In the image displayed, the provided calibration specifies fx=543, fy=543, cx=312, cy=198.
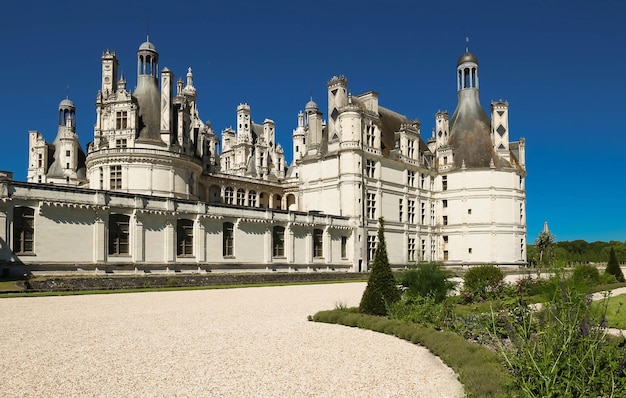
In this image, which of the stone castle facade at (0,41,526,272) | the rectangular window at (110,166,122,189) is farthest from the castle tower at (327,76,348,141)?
the rectangular window at (110,166,122,189)

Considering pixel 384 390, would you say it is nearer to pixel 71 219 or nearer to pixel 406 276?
pixel 406 276

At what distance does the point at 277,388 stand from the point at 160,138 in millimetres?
35267

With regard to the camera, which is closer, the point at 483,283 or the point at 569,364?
the point at 569,364

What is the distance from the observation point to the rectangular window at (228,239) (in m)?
35.7

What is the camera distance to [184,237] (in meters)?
33.3

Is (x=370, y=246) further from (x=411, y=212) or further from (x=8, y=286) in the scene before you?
(x=8, y=286)

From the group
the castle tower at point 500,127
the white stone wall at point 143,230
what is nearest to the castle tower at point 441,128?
the castle tower at point 500,127

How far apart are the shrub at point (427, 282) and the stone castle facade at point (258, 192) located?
56.7ft

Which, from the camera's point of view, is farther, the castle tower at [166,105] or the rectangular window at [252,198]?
the rectangular window at [252,198]

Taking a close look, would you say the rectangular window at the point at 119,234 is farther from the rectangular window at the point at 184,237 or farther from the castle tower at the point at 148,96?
the castle tower at the point at 148,96

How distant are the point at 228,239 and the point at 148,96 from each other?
46.6 feet

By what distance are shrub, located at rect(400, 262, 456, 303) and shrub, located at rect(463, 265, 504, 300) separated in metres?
1.82

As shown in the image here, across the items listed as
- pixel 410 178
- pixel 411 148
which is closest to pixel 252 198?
pixel 410 178

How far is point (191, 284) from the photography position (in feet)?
97.1
